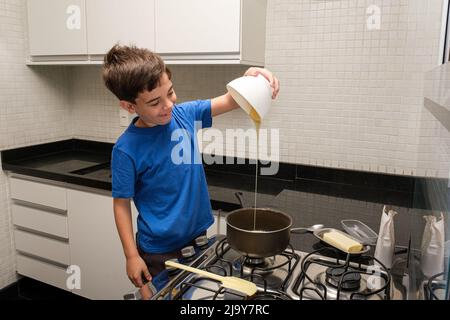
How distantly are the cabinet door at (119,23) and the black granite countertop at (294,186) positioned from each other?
691 mm

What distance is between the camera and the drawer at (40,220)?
6.68 ft

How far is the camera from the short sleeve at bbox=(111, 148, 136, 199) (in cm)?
112

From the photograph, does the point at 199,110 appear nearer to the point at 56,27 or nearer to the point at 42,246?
the point at 56,27

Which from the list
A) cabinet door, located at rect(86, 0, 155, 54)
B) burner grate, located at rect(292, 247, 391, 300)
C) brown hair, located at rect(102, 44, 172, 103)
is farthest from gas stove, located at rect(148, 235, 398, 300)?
cabinet door, located at rect(86, 0, 155, 54)

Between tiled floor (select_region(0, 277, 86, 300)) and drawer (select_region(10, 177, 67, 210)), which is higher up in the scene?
drawer (select_region(10, 177, 67, 210))

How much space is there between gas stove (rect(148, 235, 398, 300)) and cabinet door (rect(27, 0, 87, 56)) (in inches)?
60.6

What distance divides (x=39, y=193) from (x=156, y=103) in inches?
53.2

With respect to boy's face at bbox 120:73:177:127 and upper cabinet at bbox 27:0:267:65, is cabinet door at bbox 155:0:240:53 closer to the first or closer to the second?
upper cabinet at bbox 27:0:267:65

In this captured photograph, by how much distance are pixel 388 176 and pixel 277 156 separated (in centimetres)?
54

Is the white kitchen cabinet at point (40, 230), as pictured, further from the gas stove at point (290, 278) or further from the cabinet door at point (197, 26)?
the gas stove at point (290, 278)

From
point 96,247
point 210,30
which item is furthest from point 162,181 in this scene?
point 96,247

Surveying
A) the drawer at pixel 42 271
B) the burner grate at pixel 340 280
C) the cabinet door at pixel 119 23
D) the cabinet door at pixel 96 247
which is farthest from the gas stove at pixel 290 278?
the drawer at pixel 42 271

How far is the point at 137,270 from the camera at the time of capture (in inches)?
42.4
